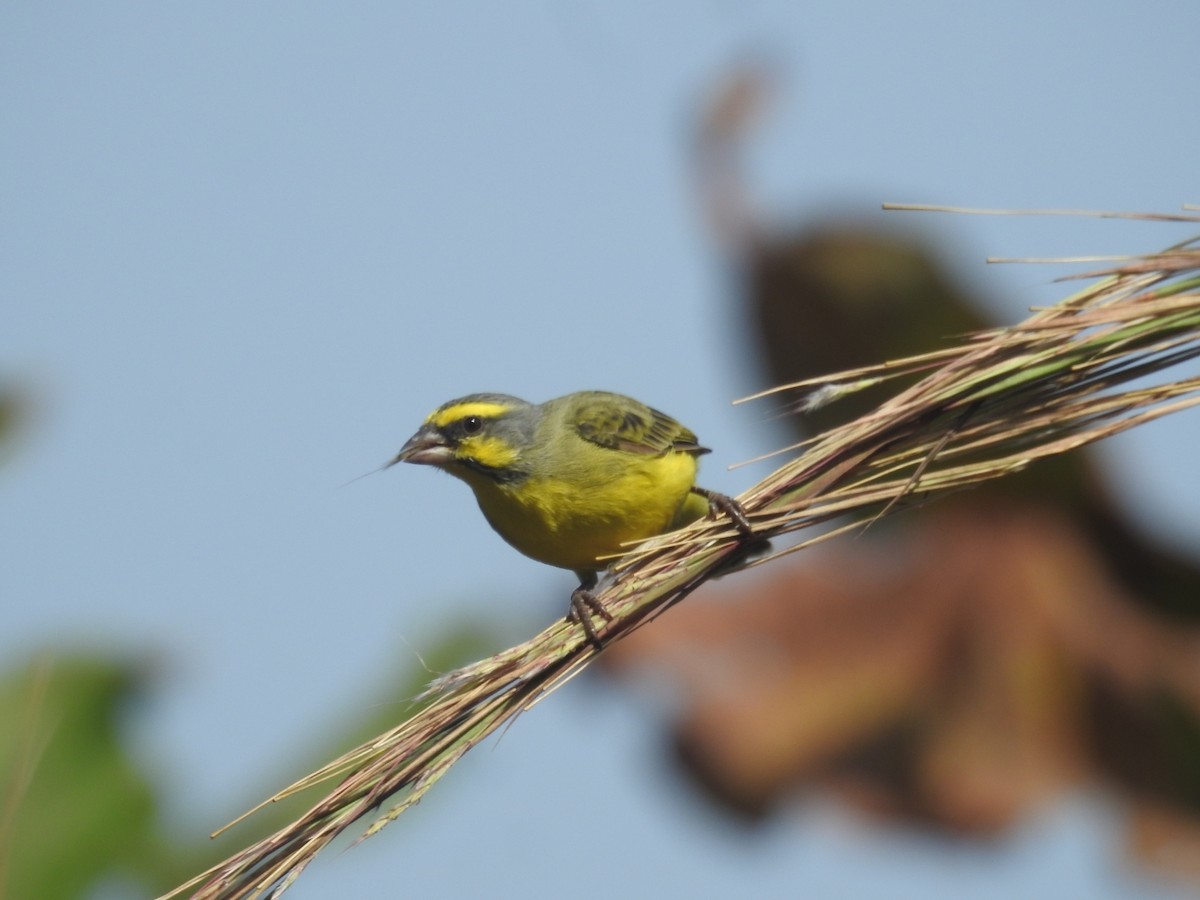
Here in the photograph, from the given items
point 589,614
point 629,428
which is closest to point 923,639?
point 629,428

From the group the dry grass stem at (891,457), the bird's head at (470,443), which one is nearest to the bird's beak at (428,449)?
the bird's head at (470,443)

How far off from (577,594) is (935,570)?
9354 millimetres

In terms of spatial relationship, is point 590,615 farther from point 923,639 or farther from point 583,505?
point 923,639

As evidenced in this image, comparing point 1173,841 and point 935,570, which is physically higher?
point 935,570

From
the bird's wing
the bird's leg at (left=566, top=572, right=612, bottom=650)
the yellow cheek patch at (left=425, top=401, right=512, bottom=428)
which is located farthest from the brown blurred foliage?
the bird's leg at (left=566, top=572, right=612, bottom=650)

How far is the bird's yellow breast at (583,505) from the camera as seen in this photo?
5.16 m

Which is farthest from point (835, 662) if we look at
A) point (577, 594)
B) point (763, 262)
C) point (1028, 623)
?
point (577, 594)

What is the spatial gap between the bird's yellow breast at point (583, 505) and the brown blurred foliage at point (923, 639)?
18.9ft

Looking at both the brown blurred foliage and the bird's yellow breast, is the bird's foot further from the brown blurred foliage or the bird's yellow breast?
the brown blurred foliage

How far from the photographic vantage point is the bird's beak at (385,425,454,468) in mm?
5344

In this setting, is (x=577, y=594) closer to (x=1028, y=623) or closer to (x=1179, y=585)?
(x=1028, y=623)

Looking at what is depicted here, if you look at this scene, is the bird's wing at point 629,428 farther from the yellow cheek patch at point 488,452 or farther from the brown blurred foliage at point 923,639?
the brown blurred foliage at point 923,639

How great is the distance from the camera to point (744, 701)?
11.5m

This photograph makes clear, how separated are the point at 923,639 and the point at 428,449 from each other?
7798 millimetres
